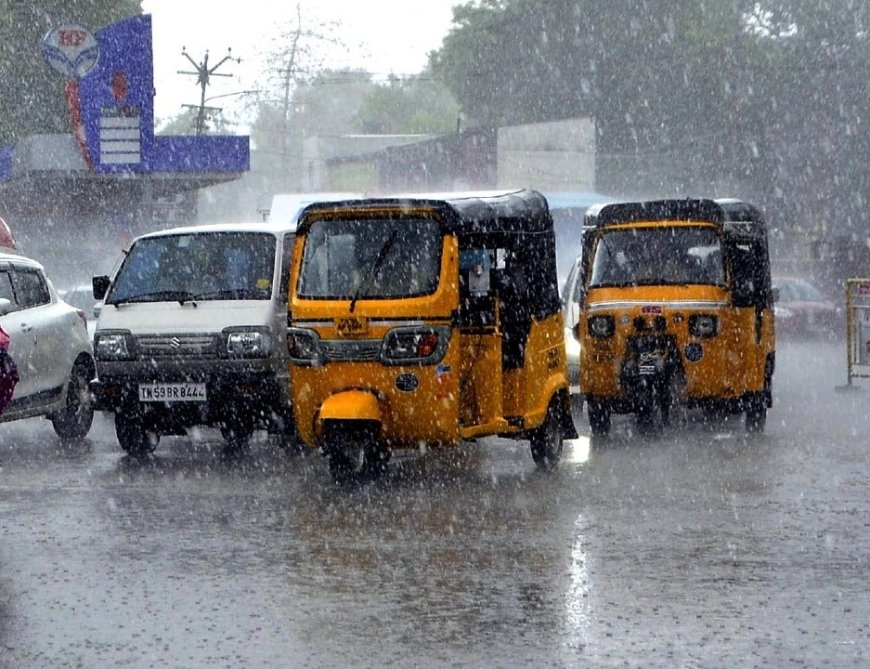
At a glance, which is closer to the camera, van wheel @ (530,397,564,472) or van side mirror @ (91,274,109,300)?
van wheel @ (530,397,564,472)

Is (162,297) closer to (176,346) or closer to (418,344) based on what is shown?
(176,346)

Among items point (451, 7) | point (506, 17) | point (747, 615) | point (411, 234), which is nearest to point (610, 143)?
point (506, 17)

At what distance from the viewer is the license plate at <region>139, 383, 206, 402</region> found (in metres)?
13.7

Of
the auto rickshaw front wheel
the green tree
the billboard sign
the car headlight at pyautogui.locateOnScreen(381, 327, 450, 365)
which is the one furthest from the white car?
the green tree

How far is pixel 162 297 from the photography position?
46.9ft

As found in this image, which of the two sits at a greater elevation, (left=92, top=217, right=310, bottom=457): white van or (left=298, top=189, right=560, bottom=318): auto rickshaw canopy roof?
(left=298, top=189, right=560, bottom=318): auto rickshaw canopy roof

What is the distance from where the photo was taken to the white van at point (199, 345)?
13758mm

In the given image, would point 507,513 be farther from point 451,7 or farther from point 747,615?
point 451,7

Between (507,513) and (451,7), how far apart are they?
219ft

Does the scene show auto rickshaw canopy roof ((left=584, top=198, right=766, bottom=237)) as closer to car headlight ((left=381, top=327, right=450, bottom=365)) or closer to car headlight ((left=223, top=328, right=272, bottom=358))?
car headlight ((left=223, top=328, right=272, bottom=358))

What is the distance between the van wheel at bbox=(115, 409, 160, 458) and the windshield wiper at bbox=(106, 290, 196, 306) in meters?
0.94

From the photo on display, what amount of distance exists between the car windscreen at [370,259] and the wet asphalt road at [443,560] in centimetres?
141

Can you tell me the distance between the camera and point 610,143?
223 feet

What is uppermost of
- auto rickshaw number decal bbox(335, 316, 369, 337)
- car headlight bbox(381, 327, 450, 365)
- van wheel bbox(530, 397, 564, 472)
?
auto rickshaw number decal bbox(335, 316, 369, 337)
